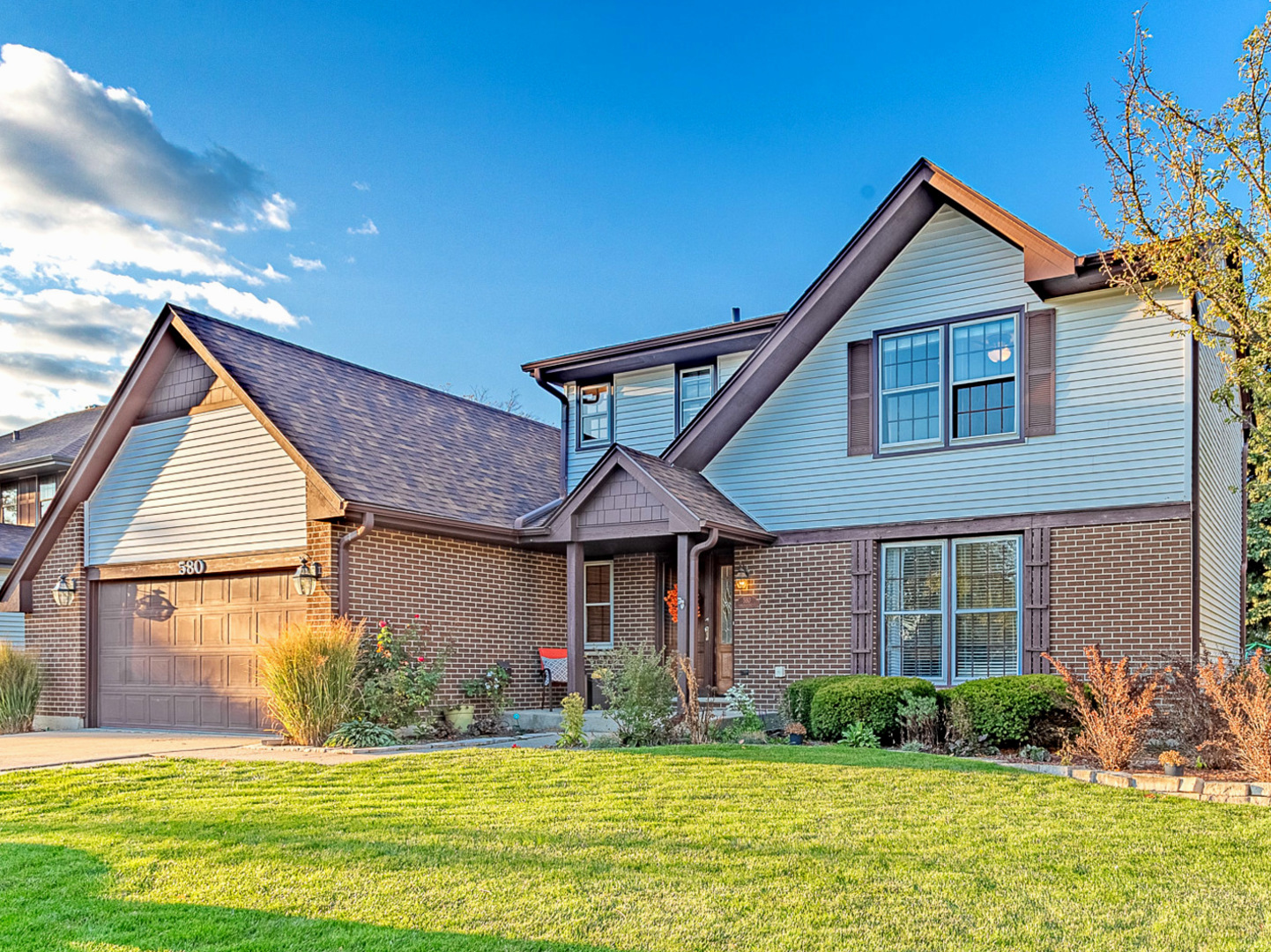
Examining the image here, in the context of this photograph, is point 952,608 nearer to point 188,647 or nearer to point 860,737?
point 860,737

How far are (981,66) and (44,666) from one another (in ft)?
59.6

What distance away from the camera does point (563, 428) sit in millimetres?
17500

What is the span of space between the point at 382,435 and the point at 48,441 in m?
17.2

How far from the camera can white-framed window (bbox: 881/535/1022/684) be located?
490 inches

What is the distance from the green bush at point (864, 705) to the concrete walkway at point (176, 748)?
3223mm

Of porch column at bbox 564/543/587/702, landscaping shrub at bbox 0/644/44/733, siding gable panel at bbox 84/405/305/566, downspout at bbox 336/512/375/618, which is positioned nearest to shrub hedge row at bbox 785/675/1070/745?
porch column at bbox 564/543/587/702

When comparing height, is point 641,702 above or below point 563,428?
below

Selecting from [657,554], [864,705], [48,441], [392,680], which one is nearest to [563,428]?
[657,554]

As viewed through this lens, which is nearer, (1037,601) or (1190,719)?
(1190,719)

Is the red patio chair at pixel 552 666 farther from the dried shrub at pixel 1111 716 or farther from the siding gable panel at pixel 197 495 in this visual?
the dried shrub at pixel 1111 716

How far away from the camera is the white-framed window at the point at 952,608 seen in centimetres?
1244

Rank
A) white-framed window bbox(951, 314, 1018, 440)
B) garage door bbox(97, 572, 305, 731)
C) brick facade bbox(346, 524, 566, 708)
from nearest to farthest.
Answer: white-framed window bbox(951, 314, 1018, 440) → brick facade bbox(346, 524, 566, 708) → garage door bbox(97, 572, 305, 731)

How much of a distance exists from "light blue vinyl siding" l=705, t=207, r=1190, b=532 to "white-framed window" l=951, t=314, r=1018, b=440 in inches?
10.0

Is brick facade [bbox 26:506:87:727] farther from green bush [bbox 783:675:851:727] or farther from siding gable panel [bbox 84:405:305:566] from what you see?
green bush [bbox 783:675:851:727]
